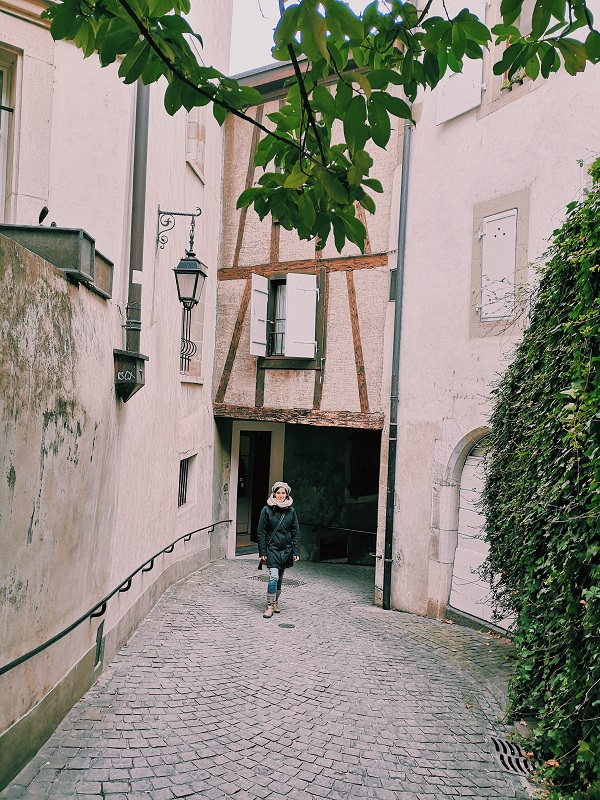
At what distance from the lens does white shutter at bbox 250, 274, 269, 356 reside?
10.8 metres

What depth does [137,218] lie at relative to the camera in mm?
6316

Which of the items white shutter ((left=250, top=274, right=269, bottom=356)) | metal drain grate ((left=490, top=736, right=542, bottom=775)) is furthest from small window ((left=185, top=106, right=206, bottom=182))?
metal drain grate ((left=490, top=736, right=542, bottom=775))

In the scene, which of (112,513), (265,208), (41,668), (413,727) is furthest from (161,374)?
(265,208)

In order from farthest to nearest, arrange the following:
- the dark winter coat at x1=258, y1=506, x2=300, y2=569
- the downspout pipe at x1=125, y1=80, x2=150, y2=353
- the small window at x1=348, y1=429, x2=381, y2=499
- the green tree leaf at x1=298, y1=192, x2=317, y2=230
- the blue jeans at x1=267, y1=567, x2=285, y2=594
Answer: the small window at x1=348, y1=429, x2=381, y2=499 → the dark winter coat at x1=258, y1=506, x2=300, y2=569 → the blue jeans at x1=267, y1=567, x2=285, y2=594 → the downspout pipe at x1=125, y1=80, x2=150, y2=353 → the green tree leaf at x1=298, y1=192, x2=317, y2=230

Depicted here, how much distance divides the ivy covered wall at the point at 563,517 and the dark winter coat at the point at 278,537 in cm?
353

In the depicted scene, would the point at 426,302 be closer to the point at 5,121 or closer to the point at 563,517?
the point at 563,517

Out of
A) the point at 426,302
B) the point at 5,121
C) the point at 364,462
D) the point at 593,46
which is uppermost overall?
the point at 5,121

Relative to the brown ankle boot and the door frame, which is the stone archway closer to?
the brown ankle boot

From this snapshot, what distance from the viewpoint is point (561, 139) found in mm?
6984

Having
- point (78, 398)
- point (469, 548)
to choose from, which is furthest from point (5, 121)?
point (469, 548)

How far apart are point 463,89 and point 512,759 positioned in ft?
24.5

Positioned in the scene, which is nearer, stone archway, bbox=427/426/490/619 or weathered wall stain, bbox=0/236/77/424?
weathered wall stain, bbox=0/236/77/424

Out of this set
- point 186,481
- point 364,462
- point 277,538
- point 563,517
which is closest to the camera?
→ point 563,517

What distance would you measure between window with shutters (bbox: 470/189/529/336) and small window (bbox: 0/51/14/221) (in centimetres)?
515
